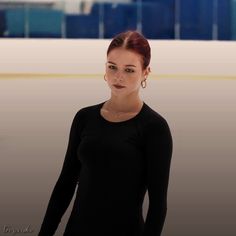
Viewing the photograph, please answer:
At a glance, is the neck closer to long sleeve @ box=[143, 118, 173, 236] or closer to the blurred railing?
long sleeve @ box=[143, 118, 173, 236]

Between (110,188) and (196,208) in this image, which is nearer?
(110,188)

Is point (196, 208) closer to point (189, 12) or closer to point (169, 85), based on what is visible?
point (169, 85)

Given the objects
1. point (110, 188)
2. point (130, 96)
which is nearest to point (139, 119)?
point (130, 96)

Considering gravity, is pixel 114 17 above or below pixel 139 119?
above

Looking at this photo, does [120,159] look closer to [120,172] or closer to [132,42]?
[120,172]

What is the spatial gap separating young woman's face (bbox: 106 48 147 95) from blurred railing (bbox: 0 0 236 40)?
1296 mm

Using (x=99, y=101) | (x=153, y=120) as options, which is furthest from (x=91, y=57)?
(x=153, y=120)

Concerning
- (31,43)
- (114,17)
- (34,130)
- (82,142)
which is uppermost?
(114,17)

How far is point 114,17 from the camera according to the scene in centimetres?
246

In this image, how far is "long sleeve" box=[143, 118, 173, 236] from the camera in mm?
1123

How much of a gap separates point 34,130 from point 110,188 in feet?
4.67

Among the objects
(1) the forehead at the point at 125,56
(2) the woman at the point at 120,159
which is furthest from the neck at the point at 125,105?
(1) the forehead at the point at 125,56

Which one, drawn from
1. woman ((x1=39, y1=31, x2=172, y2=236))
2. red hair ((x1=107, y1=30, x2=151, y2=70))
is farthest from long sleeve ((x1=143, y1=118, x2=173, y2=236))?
red hair ((x1=107, y1=30, x2=151, y2=70))

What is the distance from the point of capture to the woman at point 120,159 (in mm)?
1139
